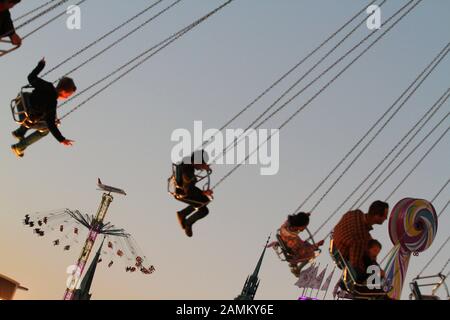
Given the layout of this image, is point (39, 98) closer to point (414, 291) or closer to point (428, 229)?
point (414, 291)

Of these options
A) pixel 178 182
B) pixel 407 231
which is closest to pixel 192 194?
pixel 178 182

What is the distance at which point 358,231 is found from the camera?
946 centimetres

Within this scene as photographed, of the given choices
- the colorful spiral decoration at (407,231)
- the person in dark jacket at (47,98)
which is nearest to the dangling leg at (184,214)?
the person in dark jacket at (47,98)

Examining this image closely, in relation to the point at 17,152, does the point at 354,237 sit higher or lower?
lower

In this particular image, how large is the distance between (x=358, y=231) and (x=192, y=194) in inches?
110

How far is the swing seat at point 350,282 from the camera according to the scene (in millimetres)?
9578

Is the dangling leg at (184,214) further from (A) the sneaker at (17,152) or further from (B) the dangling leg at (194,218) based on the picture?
(A) the sneaker at (17,152)

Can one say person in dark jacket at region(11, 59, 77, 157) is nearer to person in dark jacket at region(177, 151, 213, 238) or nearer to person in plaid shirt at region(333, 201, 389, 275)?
person in dark jacket at region(177, 151, 213, 238)

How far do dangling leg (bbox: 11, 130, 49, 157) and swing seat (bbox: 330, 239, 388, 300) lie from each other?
4955 mm

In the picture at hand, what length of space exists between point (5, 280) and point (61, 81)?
4490 millimetres

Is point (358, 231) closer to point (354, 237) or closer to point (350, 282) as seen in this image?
point (354, 237)

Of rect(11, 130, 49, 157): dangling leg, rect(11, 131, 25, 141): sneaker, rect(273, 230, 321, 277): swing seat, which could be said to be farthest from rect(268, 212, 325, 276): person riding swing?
rect(11, 131, 25, 141): sneaker

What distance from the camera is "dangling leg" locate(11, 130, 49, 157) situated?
10664mm
